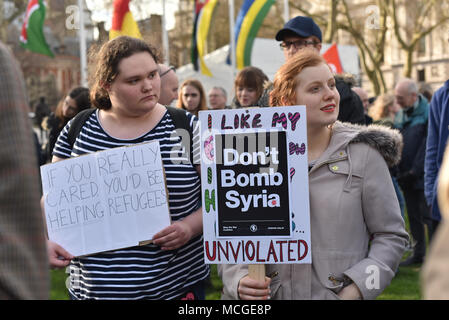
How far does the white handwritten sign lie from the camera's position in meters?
2.99

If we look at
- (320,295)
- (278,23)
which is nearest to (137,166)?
(320,295)

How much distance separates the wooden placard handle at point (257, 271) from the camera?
269 cm

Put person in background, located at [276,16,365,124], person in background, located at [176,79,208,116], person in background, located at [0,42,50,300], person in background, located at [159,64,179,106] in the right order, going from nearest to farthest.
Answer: person in background, located at [0,42,50,300], person in background, located at [276,16,365,124], person in background, located at [159,64,179,106], person in background, located at [176,79,208,116]

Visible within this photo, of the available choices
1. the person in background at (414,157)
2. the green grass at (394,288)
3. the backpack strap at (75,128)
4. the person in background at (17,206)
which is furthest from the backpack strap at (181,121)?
the person in background at (414,157)

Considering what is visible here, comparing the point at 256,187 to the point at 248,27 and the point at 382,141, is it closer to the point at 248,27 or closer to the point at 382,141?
the point at 382,141

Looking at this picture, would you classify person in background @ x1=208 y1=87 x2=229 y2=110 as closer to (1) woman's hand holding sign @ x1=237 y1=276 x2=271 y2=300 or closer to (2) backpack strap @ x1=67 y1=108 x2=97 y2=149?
(2) backpack strap @ x1=67 y1=108 x2=97 y2=149

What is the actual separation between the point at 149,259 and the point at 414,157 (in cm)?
525

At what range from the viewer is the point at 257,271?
2.69 m

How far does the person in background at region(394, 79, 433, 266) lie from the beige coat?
189 inches

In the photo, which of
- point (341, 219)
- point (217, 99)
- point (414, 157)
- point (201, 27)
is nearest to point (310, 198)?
point (341, 219)

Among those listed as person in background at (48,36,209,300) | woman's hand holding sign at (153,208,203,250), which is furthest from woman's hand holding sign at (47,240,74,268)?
woman's hand holding sign at (153,208,203,250)

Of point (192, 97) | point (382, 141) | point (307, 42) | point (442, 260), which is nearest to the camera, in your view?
point (442, 260)

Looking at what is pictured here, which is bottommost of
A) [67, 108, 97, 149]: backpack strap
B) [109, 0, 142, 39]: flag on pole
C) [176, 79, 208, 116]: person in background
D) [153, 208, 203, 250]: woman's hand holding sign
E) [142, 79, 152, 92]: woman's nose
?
[153, 208, 203, 250]: woman's hand holding sign
